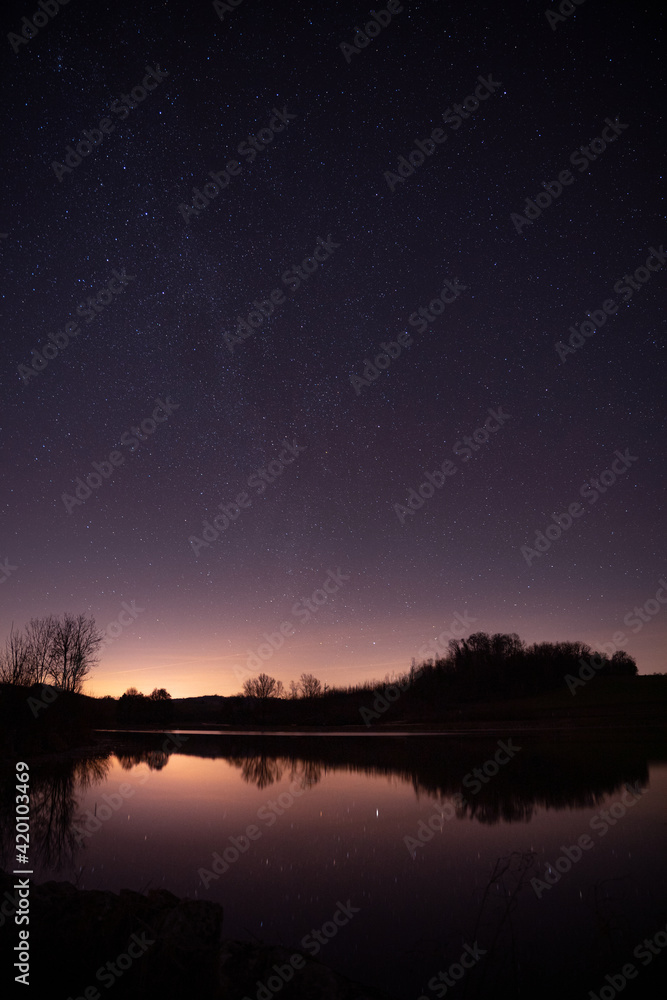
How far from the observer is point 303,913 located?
8031 millimetres

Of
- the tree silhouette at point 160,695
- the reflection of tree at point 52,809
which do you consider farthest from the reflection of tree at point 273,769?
the tree silhouette at point 160,695

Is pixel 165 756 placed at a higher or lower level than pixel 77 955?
lower

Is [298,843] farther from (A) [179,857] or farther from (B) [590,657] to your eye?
(B) [590,657]

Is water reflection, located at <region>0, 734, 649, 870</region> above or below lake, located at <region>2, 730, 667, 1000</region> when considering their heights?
below

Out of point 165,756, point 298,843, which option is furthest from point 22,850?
point 165,756

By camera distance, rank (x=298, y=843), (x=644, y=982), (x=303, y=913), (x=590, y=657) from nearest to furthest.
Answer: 1. (x=644, y=982)
2. (x=303, y=913)
3. (x=298, y=843)
4. (x=590, y=657)

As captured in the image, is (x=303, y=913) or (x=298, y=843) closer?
(x=303, y=913)

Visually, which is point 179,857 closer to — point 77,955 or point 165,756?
point 77,955

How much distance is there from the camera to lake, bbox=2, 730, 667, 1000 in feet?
21.7

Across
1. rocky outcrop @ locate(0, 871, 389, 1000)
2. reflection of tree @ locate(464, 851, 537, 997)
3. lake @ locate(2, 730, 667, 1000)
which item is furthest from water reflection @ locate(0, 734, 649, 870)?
rocky outcrop @ locate(0, 871, 389, 1000)

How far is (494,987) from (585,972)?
1123mm

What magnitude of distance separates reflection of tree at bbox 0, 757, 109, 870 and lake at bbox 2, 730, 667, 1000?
0.31 feet

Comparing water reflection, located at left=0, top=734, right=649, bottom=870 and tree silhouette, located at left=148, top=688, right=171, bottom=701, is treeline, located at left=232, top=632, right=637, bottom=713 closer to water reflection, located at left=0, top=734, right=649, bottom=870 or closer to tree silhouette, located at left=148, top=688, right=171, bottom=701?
tree silhouette, located at left=148, top=688, right=171, bottom=701

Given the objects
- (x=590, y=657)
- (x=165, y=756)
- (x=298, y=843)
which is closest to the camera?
(x=298, y=843)
